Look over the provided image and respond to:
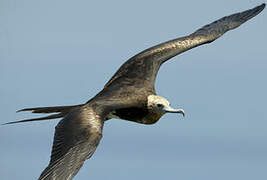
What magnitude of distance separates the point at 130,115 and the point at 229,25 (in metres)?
2.90

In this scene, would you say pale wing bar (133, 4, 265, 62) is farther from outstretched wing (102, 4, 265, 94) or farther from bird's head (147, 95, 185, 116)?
bird's head (147, 95, 185, 116)

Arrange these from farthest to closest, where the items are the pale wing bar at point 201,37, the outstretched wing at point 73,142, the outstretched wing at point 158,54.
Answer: the pale wing bar at point 201,37 → the outstretched wing at point 158,54 → the outstretched wing at point 73,142

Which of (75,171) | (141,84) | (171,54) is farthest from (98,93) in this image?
(75,171)

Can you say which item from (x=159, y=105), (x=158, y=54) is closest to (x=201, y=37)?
(x=158, y=54)

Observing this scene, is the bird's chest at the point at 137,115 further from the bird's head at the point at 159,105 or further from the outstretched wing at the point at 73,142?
the outstretched wing at the point at 73,142

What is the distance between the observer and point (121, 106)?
33.4ft

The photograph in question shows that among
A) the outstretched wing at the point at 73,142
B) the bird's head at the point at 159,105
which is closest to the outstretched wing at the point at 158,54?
the bird's head at the point at 159,105

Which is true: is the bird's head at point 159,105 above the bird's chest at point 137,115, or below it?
above

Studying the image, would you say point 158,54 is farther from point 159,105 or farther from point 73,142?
point 73,142

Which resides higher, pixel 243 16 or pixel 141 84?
pixel 243 16

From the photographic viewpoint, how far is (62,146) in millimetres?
8977

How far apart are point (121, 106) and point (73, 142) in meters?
1.36

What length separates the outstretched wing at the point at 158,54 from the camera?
1123 cm

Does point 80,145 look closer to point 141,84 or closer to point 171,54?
point 141,84
